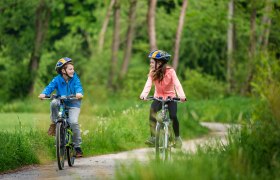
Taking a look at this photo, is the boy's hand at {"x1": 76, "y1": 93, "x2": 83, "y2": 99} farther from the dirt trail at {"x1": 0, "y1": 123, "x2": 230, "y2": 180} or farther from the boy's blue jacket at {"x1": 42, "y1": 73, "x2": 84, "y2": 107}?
the dirt trail at {"x1": 0, "y1": 123, "x2": 230, "y2": 180}

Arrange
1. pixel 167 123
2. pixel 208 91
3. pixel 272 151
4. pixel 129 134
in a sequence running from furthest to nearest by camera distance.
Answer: pixel 208 91
pixel 129 134
pixel 167 123
pixel 272 151

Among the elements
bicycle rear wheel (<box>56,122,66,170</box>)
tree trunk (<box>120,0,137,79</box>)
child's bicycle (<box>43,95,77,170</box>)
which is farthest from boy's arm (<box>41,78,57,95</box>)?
tree trunk (<box>120,0,137,79</box>)

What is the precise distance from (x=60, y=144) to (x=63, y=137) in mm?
206

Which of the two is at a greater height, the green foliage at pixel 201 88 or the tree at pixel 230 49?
the tree at pixel 230 49

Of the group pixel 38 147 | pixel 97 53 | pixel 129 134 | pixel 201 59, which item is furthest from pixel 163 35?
pixel 38 147

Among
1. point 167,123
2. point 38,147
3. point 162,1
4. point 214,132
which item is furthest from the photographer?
point 162,1

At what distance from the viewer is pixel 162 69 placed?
47.7 ft

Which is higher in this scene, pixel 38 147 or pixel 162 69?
pixel 162 69

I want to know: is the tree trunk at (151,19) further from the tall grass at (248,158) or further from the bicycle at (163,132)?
the tall grass at (248,158)

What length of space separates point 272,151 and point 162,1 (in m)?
55.8

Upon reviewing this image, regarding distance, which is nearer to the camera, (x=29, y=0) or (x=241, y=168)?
(x=241, y=168)

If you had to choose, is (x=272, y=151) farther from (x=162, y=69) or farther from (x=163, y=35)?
(x=163, y=35)

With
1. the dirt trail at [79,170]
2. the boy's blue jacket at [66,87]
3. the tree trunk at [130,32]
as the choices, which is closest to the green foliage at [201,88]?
the tree trunk at [130,32]

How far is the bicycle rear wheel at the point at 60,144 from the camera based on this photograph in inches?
551
